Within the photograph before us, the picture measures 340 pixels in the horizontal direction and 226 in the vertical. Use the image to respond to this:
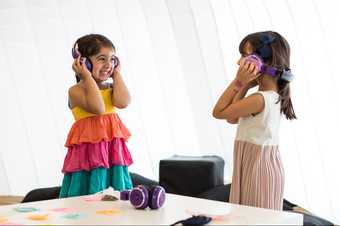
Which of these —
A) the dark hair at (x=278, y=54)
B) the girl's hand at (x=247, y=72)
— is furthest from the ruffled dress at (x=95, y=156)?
the dark hair at (x=278, y=54)

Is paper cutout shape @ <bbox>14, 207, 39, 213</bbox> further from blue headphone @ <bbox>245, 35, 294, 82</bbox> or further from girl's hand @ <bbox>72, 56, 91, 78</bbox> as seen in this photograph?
blue headphone @ <bbox>245, 35, 294, 82</bbox>

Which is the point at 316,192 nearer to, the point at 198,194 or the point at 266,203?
the point at 198,194

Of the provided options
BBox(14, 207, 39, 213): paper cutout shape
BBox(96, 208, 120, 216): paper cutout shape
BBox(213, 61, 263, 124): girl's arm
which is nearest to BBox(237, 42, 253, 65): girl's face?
BBox(213, 61, 263, 124): girl's arm

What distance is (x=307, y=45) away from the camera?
3236mm

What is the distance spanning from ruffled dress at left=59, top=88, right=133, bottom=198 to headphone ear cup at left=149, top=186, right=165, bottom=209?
2.82ft

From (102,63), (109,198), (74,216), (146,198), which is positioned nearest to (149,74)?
(102,63)

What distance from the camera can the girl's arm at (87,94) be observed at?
2.45m

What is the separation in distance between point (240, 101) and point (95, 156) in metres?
0.70

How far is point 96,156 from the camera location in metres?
2.49

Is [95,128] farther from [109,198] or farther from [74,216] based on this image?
[74,216]

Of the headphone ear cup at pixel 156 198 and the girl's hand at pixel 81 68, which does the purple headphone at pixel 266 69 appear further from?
the headphone ear cup at pixel 156 198

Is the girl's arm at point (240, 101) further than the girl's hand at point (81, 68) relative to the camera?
No

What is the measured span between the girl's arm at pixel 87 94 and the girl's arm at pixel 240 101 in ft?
1.73

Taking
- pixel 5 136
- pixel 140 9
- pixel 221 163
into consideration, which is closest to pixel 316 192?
pixel 221 163
